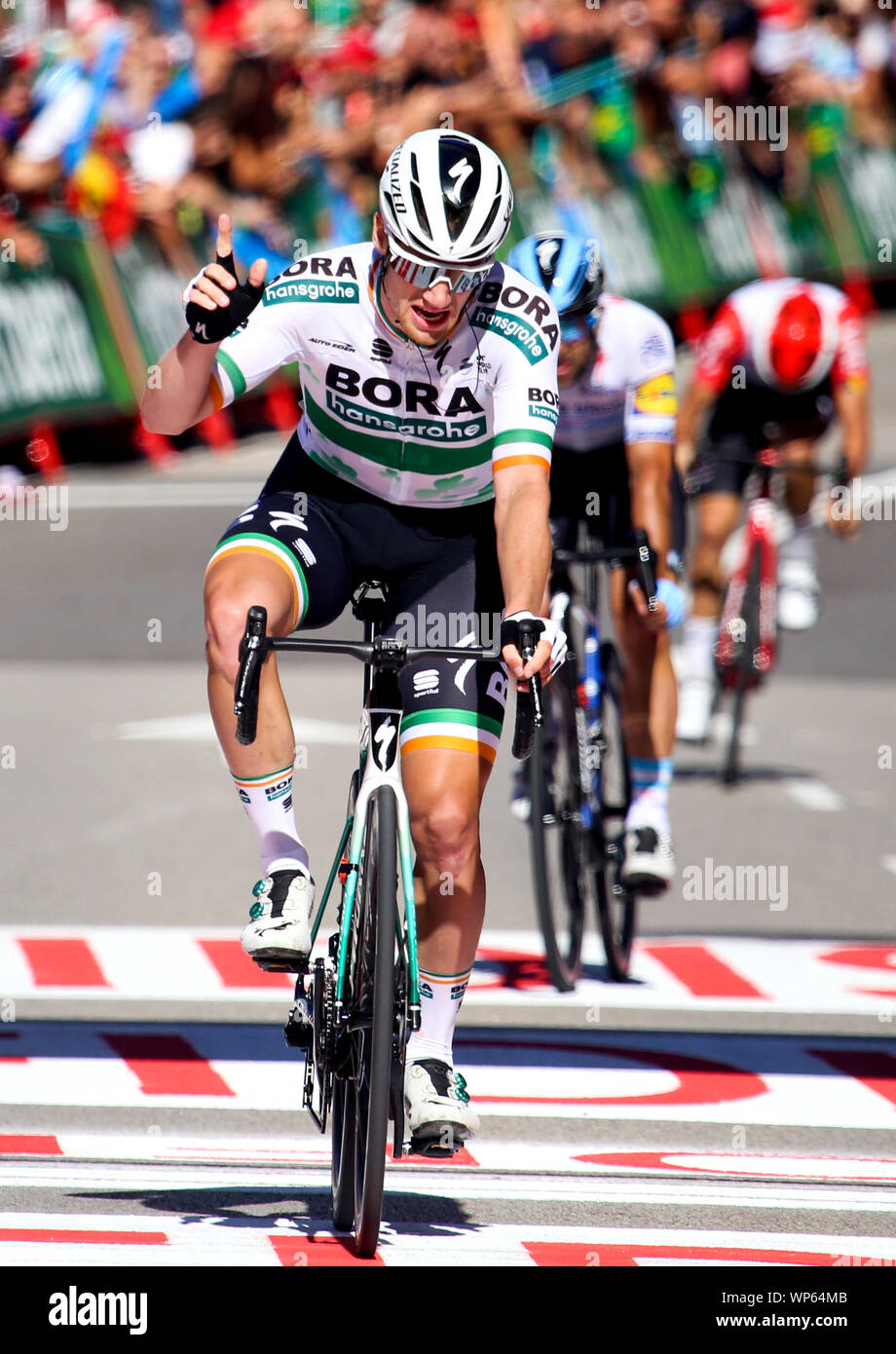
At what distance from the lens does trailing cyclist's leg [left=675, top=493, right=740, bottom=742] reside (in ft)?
34.9

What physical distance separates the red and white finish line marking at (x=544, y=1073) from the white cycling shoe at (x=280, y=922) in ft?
4.35

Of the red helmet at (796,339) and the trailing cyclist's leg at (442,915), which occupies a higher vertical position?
the red helmet at (796,339)

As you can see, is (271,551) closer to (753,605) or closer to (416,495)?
(416,495)

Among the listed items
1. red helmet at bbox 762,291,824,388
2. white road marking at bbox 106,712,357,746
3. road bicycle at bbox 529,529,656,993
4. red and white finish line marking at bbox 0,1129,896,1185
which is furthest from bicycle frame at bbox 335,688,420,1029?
white road marking at bbox 106,712,357,746

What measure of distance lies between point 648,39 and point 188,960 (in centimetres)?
1375

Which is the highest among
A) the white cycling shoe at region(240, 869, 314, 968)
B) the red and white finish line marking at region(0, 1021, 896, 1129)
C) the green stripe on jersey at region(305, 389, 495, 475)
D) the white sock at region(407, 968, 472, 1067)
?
the green stripe on jersey at region(305, 389, 495, 475)

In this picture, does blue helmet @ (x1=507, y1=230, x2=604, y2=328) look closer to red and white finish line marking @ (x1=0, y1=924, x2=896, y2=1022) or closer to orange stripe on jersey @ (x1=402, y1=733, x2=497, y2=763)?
red and white finish line marking @ (x1=0, y1=924, x2=896, y2=1022)

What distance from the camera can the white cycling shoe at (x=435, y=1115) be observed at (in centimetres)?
447

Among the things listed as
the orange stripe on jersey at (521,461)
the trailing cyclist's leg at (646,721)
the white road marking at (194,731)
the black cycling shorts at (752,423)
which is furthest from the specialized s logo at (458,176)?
the white road marking at (194,731)

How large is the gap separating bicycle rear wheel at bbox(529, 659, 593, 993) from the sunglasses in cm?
249

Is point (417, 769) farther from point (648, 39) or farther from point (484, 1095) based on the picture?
point (648, 39)

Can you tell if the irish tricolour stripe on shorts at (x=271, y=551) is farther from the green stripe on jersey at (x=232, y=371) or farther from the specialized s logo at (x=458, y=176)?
the specialized s logo at (x=458, y=176)

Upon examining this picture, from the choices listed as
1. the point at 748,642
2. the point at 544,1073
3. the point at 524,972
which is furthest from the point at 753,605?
the point at 544,1073
